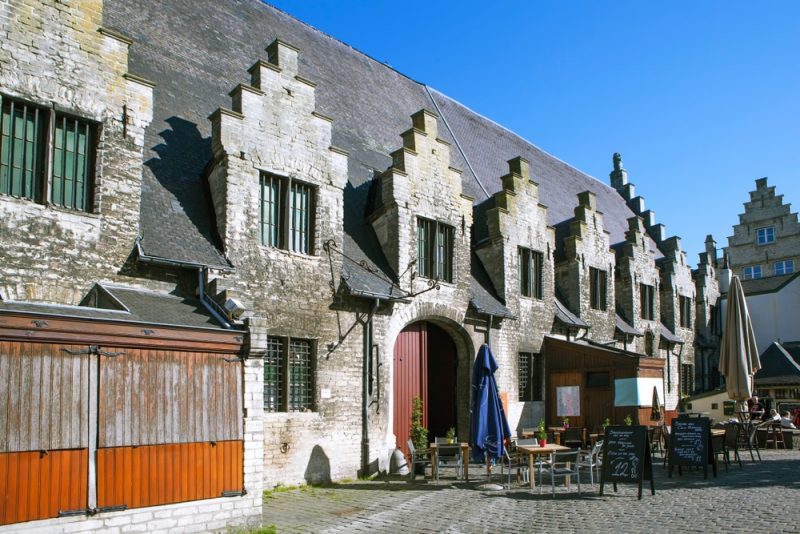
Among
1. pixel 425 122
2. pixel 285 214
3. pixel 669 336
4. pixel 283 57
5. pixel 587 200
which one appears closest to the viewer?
pixel 285 214

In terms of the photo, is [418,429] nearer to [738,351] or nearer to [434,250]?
[434,250]

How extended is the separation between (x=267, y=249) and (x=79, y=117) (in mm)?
4339

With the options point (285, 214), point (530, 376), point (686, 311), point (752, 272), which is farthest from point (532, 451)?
point (752, 272)

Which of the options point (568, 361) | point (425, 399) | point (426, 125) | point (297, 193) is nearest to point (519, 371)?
point (568, 361)

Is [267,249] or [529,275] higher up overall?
→ [529,275]

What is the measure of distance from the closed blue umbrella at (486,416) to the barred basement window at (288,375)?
3.42 metres

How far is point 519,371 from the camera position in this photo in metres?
21.4

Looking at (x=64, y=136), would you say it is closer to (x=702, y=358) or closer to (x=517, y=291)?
(x=517, y=291)

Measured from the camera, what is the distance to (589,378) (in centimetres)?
2148

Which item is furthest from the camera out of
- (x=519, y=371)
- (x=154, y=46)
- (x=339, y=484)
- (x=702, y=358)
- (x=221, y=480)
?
(x=702, y=358)

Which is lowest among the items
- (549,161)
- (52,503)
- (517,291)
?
(52,503)

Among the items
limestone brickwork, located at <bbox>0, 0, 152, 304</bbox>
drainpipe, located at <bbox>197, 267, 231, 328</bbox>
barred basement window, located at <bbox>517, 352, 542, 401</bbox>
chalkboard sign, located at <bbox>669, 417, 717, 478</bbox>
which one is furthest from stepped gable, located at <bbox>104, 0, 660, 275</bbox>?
chalkboard sign, located at <bbox>669, 417, 717, 478</bbox>

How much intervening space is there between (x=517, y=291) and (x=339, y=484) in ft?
28.2

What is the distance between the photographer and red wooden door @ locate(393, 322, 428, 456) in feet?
58.2
